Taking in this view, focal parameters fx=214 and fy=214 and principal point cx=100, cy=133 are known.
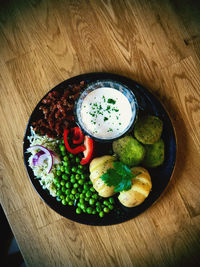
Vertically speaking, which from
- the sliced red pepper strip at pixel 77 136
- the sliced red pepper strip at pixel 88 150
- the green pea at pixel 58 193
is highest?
the sliced red pepper strip at pixel 77 136

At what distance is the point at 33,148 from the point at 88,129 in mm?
643

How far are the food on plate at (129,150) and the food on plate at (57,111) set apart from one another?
1.96 feet

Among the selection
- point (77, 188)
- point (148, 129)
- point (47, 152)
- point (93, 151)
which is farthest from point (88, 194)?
point (148, 129)

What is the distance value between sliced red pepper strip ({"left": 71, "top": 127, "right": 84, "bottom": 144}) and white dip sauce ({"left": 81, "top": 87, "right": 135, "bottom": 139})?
0.62ft

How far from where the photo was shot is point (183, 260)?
2.44 meters

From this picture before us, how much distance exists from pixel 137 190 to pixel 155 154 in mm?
418

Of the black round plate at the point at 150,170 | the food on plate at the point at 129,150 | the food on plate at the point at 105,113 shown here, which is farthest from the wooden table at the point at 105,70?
the food on plate at the point at 129,150

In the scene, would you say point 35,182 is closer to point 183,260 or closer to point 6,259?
point 6,259

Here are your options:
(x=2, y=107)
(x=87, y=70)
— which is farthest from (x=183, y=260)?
(x=2, y=107)

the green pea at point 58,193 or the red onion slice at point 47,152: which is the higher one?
the red onion slice at point 47,152

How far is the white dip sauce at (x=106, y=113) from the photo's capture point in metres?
2.14

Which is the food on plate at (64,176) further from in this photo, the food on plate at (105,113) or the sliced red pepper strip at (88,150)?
the food on plate at (105,113)

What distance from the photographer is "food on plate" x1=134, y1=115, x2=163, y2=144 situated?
7.07 feet

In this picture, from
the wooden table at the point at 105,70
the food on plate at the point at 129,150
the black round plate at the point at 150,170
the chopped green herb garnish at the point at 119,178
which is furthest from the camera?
the wooden table at the point at 105,70
